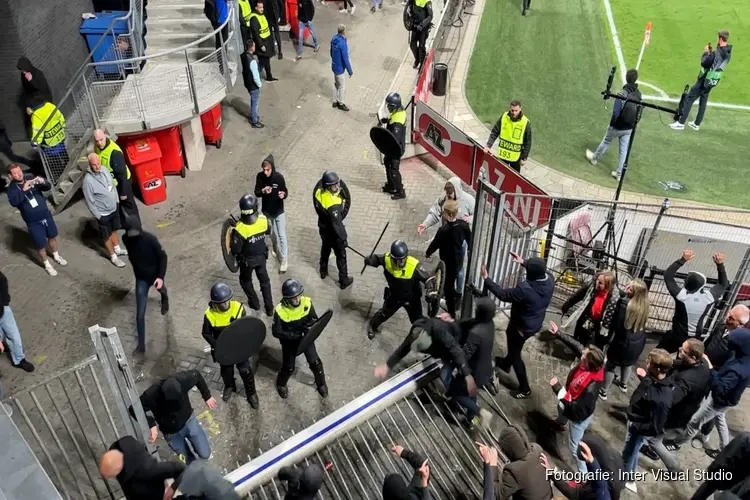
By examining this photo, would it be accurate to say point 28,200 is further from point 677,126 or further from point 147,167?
point 677,126

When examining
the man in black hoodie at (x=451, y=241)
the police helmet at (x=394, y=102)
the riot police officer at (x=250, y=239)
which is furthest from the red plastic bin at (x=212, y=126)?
the man in black hoodie at (x=451, y=241)

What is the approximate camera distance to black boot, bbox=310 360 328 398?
7.89m

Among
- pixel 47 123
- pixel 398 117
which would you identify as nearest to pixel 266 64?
pixel 398 117

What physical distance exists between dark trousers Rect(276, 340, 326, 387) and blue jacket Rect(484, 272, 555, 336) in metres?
2.28

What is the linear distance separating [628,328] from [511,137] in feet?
15.1

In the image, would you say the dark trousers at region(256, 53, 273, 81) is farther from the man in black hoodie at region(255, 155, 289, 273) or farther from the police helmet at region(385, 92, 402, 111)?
the man in black hoodie at region(255, 155, 289, 273)

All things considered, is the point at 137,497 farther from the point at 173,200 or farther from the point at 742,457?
the point at 173,200

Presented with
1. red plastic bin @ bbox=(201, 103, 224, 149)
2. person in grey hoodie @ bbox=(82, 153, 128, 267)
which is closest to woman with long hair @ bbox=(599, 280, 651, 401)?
person in grey hoodie @ bbox=(82, 153, 128, 267)

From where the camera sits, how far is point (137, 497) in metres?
5.70

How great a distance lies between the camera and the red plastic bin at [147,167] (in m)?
11.4

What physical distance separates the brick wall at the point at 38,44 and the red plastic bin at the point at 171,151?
2766 mm

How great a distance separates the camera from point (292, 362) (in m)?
7.80

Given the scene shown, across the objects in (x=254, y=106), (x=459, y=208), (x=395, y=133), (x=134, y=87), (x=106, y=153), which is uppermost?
(x=134, y=87)

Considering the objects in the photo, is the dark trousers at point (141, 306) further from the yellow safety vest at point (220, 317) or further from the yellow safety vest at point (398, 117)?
the yellow safety vest at point (398, 117)
